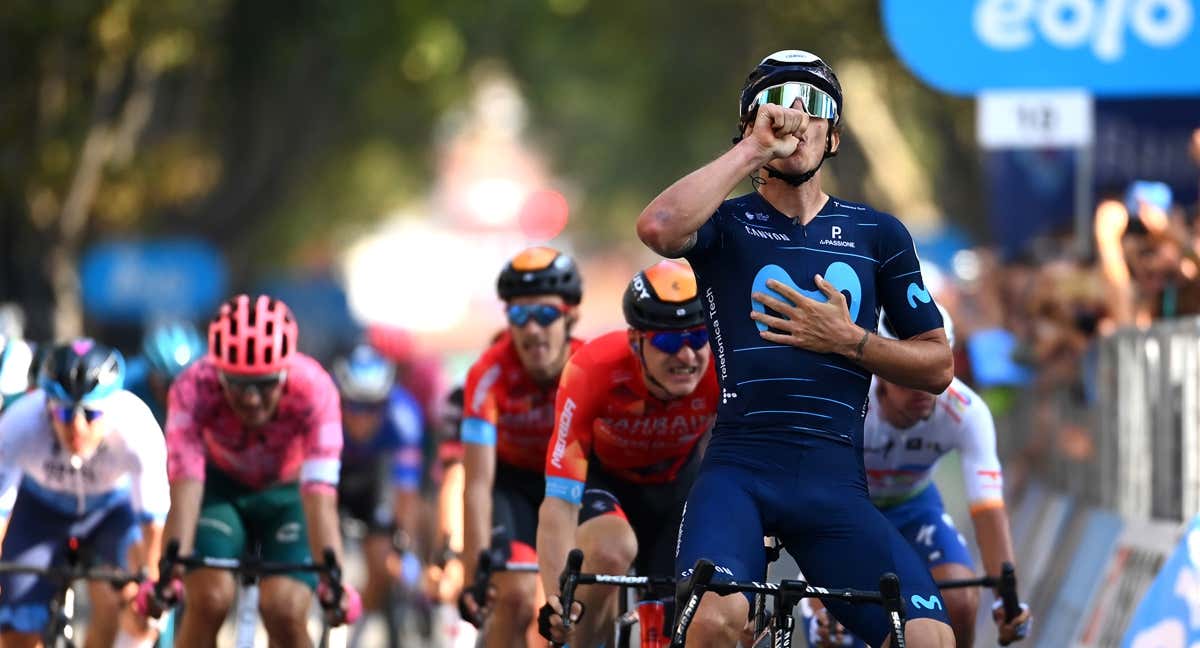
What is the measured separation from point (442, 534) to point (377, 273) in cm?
4254

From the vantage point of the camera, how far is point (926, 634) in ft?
20.5

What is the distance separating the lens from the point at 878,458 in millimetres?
9133

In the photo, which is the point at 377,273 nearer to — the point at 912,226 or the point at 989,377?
the point at 912,226

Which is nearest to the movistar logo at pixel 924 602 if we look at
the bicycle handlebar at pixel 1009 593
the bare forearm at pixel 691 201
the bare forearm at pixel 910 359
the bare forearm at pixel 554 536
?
the bare forearm at pixel 910 359

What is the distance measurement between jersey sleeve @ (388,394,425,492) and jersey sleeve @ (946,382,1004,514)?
6.95 meters

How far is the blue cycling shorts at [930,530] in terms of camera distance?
916cm

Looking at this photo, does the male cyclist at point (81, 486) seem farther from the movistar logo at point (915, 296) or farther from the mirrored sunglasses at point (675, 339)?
the movistar logo at point (915, 296)

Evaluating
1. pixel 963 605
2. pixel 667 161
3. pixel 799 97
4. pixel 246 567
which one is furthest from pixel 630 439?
pixel 667 161

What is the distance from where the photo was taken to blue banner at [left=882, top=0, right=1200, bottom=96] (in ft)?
49.3

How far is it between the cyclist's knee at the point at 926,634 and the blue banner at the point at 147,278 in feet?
80.7

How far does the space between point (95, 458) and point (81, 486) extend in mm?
234

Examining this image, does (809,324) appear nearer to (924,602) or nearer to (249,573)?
(924,602)

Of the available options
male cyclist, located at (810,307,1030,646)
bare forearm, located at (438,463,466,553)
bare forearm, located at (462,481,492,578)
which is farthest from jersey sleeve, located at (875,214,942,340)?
bare forearm, located at (438,463,466,553)

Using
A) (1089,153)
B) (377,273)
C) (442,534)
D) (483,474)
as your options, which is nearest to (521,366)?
(483,474)
